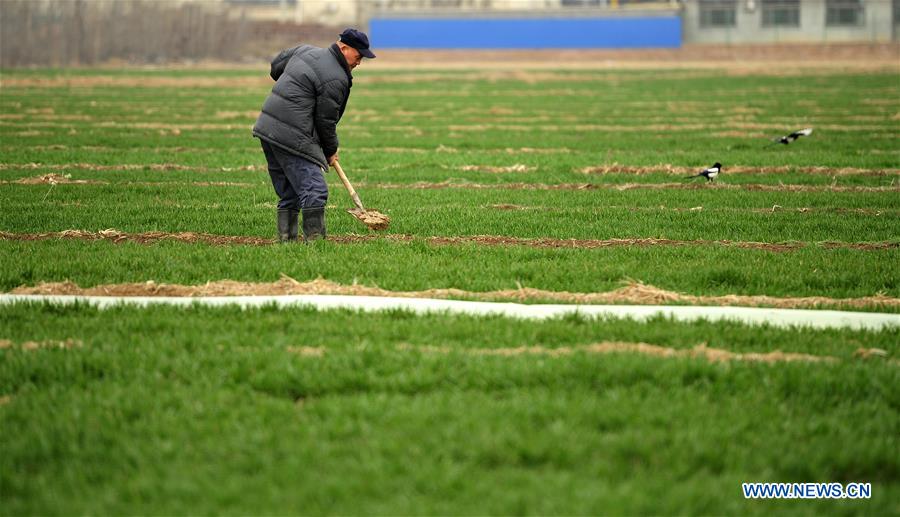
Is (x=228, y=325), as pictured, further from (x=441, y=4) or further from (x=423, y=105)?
(x=441, y=4)

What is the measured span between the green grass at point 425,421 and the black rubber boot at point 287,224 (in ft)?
13.3

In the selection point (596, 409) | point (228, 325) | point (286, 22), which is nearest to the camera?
point (596, 409)

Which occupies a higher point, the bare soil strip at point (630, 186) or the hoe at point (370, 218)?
the hoe at point (370, 218)

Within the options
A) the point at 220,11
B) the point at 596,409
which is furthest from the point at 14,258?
the point at 220,11

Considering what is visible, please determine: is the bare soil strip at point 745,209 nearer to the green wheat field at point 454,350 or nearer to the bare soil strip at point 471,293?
the green wheat field at point 454,350

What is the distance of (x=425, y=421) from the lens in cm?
632

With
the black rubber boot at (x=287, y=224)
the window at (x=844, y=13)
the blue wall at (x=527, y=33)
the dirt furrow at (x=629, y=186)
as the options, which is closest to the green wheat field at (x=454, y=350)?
the dirt furrow at (x=629, y=186)

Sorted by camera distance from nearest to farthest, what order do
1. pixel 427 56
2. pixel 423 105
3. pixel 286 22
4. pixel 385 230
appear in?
pixel 385 230
pixel 423 105
pixel 427 56
pixel 286 22

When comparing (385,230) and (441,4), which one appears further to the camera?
(441,4)

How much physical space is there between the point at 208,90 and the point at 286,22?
62613 millimetres

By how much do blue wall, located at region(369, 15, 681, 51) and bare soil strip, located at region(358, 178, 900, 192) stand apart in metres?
74.8

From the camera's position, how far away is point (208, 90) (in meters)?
46.6

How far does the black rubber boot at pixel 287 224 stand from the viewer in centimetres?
1223

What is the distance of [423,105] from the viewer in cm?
3856
